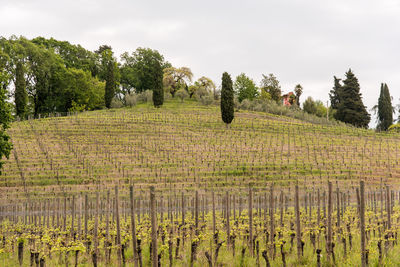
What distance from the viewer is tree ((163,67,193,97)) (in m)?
87.4

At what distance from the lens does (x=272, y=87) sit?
9888cm

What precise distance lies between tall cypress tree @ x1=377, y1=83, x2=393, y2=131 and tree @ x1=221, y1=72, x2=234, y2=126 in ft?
100

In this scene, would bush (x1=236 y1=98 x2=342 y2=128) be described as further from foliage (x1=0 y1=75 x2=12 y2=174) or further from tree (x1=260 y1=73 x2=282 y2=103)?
foliage (x1=0 y1=75 x2=12 y2=174)

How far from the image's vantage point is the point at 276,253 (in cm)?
1072

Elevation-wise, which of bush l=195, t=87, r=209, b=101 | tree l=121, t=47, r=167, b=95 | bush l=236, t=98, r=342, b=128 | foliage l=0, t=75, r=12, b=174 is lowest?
foliage l=0, t=75, r=12, b=174

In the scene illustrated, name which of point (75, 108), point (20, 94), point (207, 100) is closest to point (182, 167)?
point (20, 94)

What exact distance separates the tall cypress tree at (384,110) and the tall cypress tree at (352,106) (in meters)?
2.23

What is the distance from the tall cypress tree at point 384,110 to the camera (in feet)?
231

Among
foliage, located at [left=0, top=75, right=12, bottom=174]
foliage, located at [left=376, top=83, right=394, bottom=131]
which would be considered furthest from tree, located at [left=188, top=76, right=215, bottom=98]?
foliage, located at [left=0, top=75, right=12, bottom=174]

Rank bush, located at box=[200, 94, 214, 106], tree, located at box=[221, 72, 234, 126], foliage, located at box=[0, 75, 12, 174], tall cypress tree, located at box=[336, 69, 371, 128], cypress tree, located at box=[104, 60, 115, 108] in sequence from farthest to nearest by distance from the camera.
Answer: bush, located at box=[200, 94, 214, 106]
cypress tree, located at box=[104, 60, 115, 108]
tall cypress tree, located at box=[336, 69, 371, 128]
tree, located at box=[221, 72, 234, 126]
foliage, located at box=[0, 75, 12, 174]

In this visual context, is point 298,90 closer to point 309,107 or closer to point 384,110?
point 309,107

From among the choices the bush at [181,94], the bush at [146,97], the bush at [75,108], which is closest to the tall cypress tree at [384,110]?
the bush at [181,94]

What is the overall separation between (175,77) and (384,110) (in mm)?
44954

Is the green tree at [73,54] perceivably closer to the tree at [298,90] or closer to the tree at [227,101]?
the tree at [227,101]
